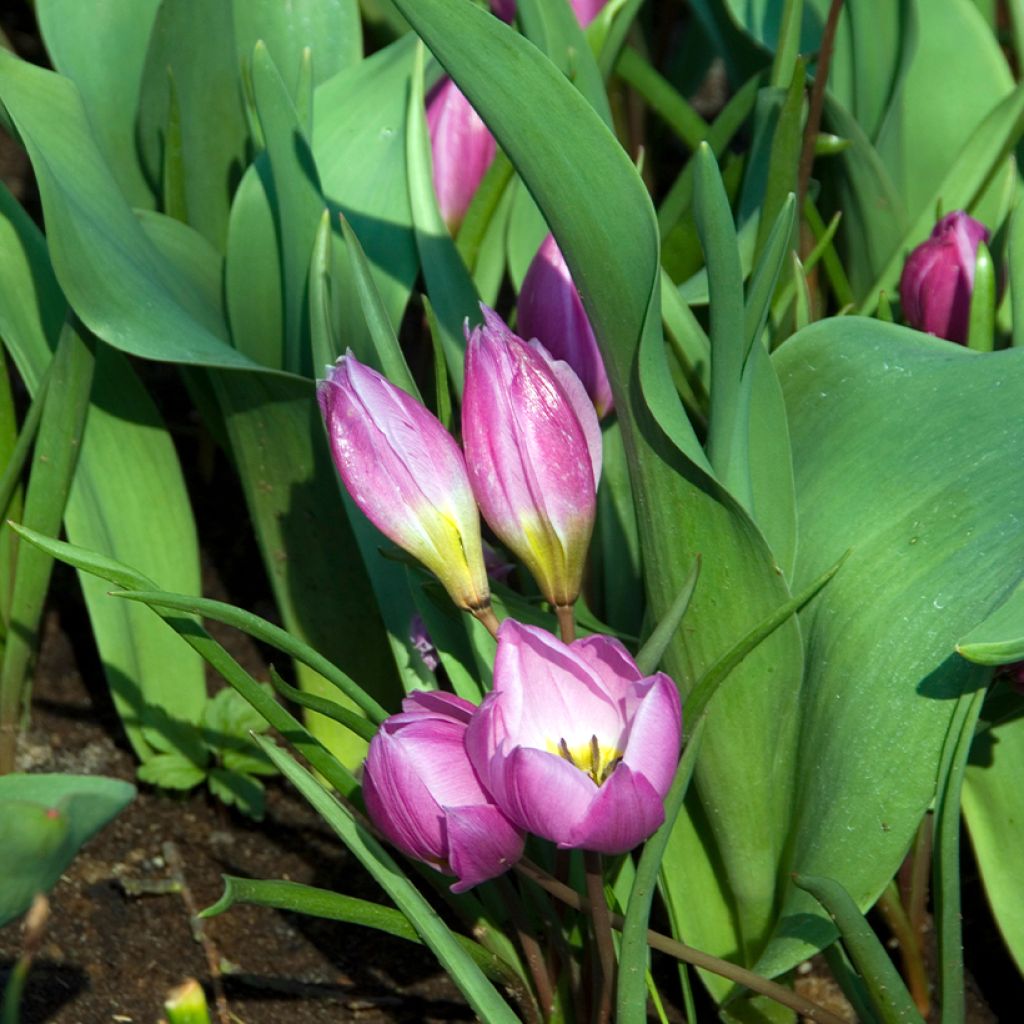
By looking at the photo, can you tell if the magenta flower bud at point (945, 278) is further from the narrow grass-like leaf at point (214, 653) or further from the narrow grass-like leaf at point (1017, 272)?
the narrow grass-like leaf at point (214, 653)

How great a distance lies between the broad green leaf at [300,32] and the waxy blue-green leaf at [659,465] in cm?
53

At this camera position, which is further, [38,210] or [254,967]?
[38,210]

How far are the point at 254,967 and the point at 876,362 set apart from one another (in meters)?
0.59

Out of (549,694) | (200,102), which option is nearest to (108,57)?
(200,102)

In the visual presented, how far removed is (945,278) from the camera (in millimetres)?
909

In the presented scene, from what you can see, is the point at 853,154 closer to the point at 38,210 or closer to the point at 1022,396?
the point at 1022,396

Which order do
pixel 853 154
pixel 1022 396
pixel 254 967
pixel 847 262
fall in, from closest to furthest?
pixel 1022 396, pixel 254 967, pixel 853 154, pixel 847 262

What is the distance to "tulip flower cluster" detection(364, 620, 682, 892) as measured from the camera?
1.88 feet

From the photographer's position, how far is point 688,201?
114 centimetres

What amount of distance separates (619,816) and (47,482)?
0.55 metres

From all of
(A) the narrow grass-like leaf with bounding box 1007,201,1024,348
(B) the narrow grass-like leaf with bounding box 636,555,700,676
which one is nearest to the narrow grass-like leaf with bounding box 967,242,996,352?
(A) the narrow grass-like leaf with bounding box 1007,201,1024,348

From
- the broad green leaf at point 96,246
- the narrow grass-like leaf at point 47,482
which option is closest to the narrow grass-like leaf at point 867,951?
the broad green leaf at point 96,246

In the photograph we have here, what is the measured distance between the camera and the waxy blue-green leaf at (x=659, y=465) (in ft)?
2.13

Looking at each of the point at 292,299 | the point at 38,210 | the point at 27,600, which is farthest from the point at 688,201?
the point at 38,210
